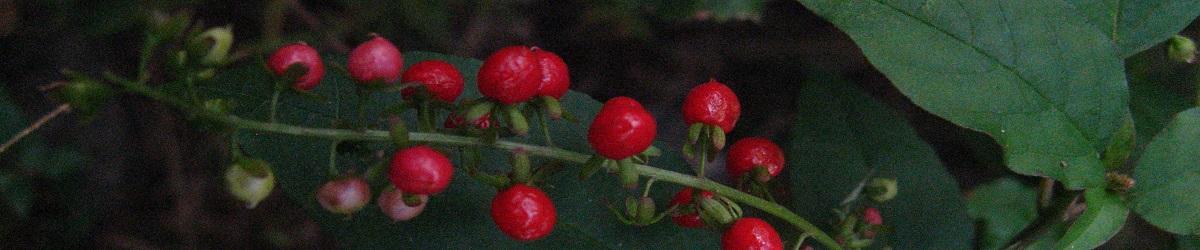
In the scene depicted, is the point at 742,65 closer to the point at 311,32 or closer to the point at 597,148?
the point at 311,32

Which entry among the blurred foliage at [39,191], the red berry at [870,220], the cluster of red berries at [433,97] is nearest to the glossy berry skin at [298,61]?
the cluster of red berries at [433,97]

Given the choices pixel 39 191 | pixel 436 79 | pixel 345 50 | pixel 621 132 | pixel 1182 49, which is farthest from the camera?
pixel 345 50

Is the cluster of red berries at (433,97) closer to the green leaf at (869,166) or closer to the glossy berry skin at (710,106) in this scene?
the glossy berry skin at (710,106)

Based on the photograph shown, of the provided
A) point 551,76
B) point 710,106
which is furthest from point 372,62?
point 710,106

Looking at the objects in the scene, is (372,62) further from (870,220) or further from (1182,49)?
(1182,49)

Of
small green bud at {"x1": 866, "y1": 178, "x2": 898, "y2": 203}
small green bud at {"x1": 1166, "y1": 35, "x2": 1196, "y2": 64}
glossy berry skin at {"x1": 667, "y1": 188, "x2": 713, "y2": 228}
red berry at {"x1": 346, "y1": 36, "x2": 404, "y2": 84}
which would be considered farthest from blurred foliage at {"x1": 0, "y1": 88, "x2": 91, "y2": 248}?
small green bud at {"x1": 1166, "y1": 35, "x2": 1196, "y2": 64}

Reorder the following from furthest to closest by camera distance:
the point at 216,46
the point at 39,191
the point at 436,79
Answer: the point at 39,191, the point at 436,79, the point at 216,46
